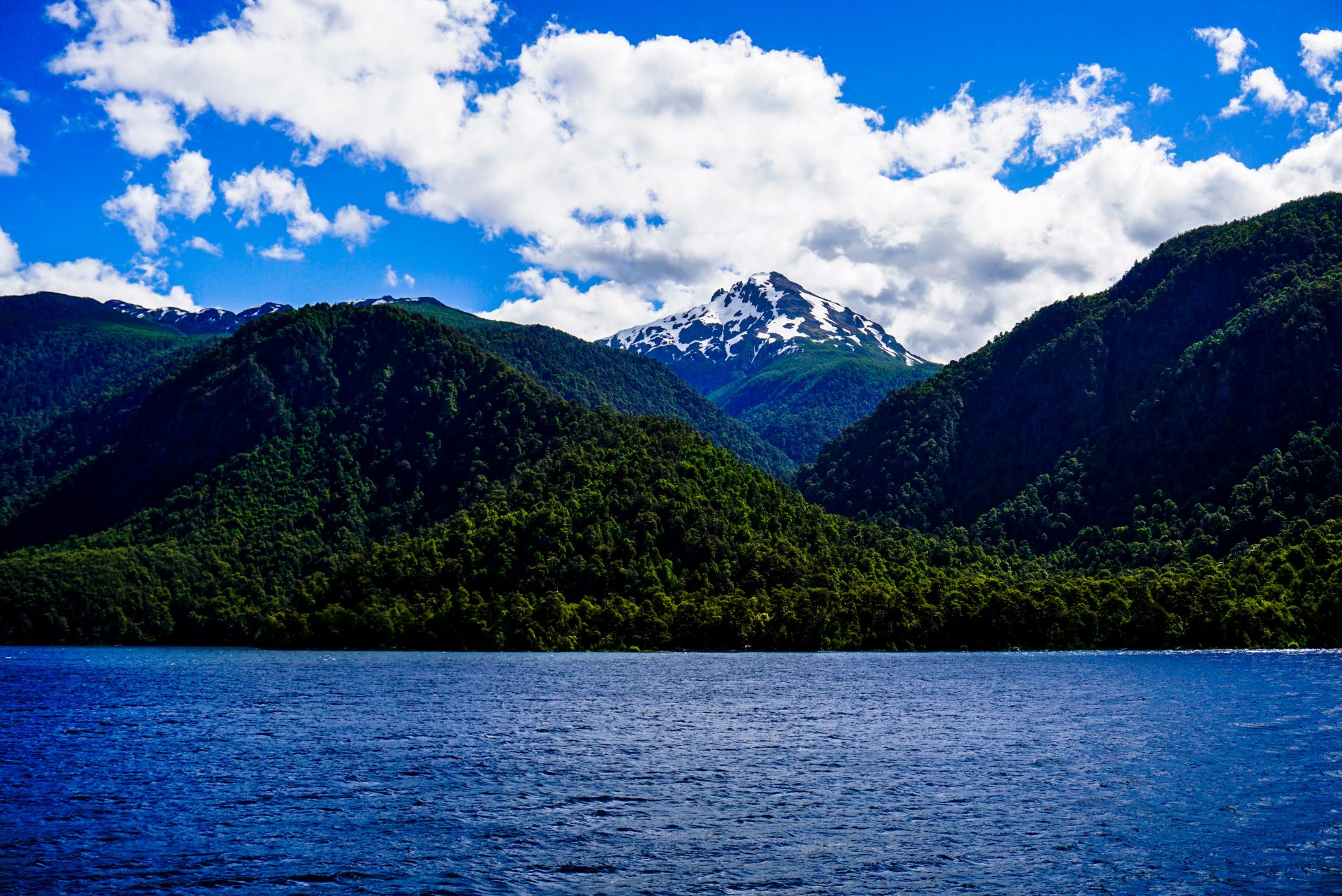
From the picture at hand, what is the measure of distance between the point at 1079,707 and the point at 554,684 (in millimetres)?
59316

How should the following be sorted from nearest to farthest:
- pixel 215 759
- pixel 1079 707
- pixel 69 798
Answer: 1. pixel 69 798
2. pixel 215 759
3. pixel 1079 707

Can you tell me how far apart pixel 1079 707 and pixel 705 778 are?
171 feet

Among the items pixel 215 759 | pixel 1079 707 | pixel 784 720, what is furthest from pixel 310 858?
pixel 1079 707

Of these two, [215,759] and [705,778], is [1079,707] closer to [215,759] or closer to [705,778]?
[705,778]

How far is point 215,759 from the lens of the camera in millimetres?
70562

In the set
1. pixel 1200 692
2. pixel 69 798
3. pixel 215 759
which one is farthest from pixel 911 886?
pixel 1200 692

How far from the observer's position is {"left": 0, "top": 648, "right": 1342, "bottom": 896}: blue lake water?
1644 inches

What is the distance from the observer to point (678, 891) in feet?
129

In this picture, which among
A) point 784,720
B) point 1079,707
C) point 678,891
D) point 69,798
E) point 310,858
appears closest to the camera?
point 678,891

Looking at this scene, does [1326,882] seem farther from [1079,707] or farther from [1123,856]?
[1079,707]

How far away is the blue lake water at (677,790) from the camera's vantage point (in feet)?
137

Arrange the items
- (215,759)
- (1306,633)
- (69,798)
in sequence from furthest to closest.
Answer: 1. (1306,633)
2. (215,759)
3. (69,798)

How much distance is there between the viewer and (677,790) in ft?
194

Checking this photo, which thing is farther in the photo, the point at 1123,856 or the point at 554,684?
the point at 554,684
